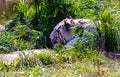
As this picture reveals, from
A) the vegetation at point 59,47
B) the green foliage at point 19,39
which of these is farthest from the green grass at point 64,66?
the green foliage at point 19,39

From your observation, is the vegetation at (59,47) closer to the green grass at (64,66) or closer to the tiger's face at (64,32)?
the green grass at (64,66)

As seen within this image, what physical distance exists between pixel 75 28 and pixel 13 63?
1.54 meters

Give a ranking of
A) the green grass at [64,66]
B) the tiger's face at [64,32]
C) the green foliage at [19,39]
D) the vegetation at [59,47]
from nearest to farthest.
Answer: the green grass at [64,66], the vegetation at [59,47], the green foliage at [19,39], the tiger's face at [64,32]

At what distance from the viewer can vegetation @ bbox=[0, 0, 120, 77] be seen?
5.40m

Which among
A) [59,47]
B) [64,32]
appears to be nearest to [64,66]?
[59,47]

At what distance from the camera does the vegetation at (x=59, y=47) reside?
5401mm

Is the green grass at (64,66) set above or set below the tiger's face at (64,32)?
below

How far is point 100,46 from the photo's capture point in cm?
634

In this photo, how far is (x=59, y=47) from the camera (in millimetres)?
6477

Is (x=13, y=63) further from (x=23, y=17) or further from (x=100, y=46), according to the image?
(x=23, y=17)

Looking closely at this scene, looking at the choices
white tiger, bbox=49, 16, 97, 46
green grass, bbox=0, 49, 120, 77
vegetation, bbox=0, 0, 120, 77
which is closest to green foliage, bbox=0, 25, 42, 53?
vegetation, bbox=0, 0, 120, 77

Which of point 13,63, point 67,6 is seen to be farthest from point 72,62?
point 67,6

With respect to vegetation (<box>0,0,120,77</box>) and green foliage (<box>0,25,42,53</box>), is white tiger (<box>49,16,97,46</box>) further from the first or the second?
green foliage (<box>0,25,42,53</box>)

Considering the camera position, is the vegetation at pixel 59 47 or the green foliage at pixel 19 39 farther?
the green foliage at pixel 19 39
